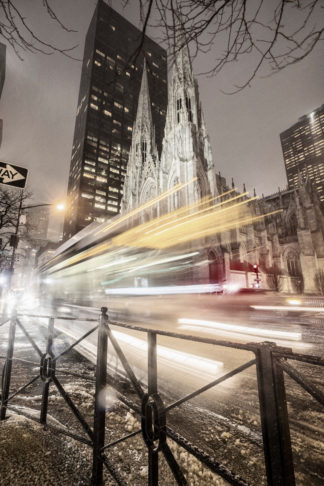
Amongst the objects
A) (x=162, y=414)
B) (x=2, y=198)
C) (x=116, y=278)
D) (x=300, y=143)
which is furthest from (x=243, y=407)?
(x=300, y=143)

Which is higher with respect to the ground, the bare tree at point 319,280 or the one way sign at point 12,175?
the one way sign at point 12,175

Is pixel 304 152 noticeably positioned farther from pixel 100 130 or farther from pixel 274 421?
pixel 274 421

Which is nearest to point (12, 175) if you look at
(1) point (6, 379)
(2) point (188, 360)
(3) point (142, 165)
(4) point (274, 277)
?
(1) point (6, 379)

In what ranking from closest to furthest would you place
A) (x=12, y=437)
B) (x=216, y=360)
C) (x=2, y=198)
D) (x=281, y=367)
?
(x=281, y=367) < (x=12, y=437) < (x=216, y=360) < (x=2, y=198)

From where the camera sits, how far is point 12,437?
8.95 ft

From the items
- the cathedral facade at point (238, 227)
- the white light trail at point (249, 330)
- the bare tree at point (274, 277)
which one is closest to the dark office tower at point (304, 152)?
the cathedral facade at point (238, 227)

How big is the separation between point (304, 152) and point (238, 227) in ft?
200

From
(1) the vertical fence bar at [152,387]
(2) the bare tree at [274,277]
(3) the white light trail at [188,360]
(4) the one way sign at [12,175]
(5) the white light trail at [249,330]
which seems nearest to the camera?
(1) the vertical fence bar at [152,387]

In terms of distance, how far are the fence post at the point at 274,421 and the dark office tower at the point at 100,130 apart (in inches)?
3443

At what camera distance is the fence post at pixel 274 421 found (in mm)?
1150

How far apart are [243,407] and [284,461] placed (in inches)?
112

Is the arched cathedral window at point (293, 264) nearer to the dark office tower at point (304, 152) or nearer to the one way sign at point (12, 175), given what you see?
the one way sign at point (12, 175)

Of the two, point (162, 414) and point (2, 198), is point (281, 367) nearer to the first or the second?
point (162, 414)

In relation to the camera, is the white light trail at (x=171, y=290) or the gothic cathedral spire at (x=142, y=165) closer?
the white light trail at (x=171, y=290)
